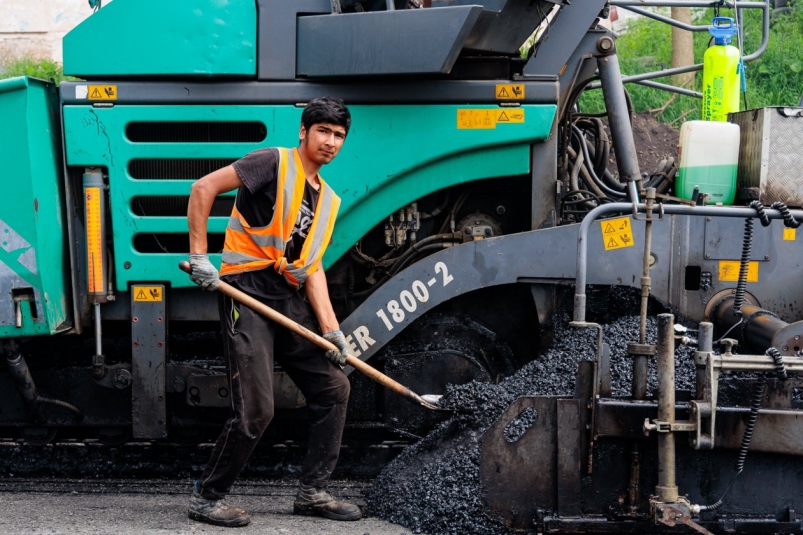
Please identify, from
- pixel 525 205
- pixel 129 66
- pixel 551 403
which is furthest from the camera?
pixel 525 205

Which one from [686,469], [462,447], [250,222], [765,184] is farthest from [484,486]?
[765,184]

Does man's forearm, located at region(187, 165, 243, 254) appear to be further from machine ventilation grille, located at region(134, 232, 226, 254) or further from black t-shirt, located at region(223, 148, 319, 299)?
machine ventilation grille, located at region(134, 232, 226, 254)

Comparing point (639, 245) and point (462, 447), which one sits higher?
point (639, 245)

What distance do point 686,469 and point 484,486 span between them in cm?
74

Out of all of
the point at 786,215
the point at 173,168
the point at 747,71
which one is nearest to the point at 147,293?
the point at 173,168

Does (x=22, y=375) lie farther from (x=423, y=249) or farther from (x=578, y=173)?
(x=578, y=173)

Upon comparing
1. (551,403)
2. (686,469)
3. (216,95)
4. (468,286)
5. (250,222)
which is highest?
(216,95)

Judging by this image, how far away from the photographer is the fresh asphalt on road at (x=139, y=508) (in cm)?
354

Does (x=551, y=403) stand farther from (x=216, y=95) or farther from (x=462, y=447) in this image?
(x=216, y=95)

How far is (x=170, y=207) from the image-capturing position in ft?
13.6

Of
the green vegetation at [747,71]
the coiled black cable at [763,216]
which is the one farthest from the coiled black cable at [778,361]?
the green vegetation at [747,71]

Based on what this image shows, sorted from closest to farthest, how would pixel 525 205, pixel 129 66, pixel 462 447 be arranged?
pixel 462 447 → pixel 129 66 → pixel 525 205

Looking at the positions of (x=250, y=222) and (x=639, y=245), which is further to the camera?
(x=639, y=245)

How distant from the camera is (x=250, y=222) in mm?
3621
